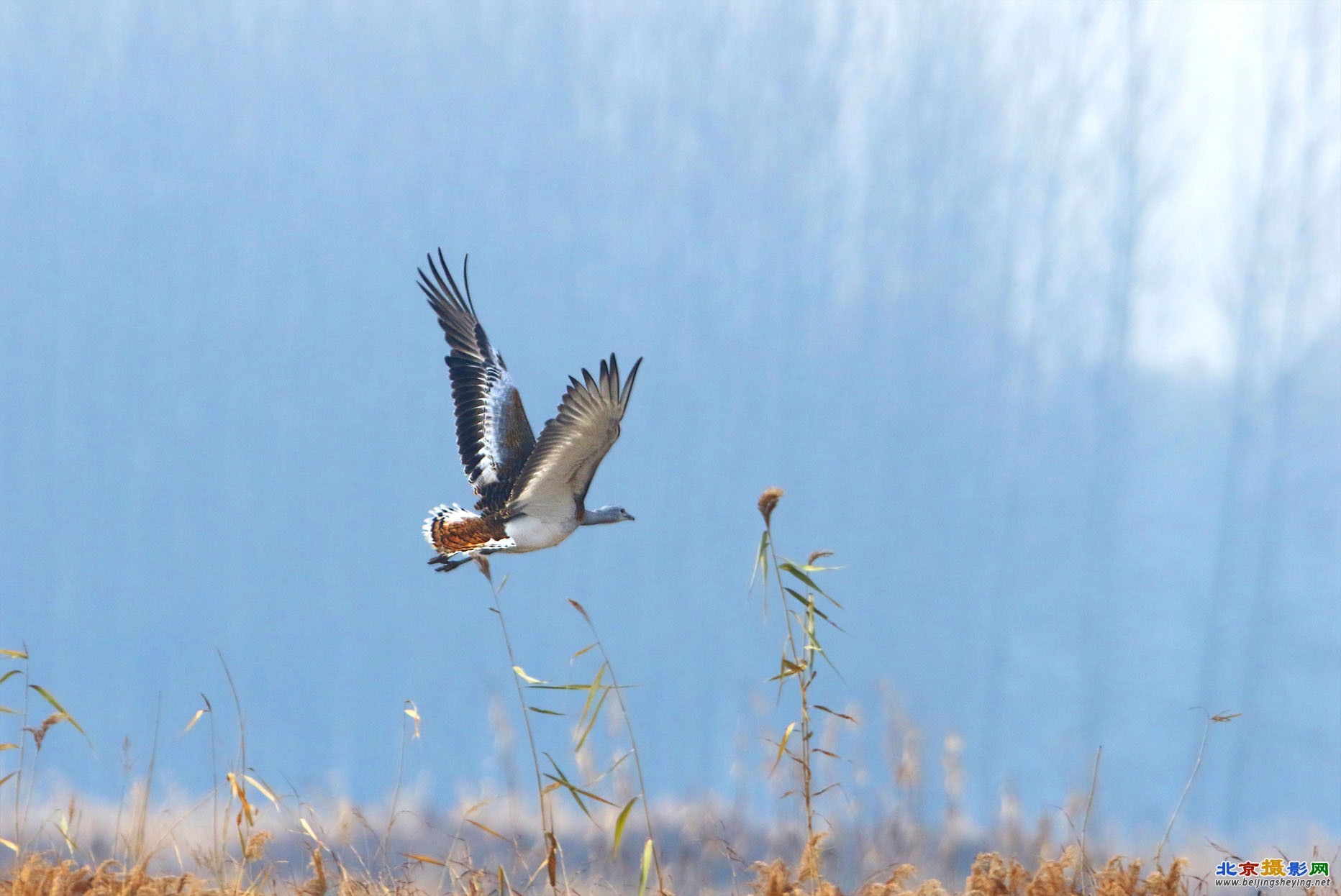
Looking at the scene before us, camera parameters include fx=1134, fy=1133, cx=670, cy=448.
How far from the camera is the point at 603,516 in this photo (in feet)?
17.6

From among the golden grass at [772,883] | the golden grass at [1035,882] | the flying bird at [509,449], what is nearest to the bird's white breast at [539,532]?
the flying bird at [509,449]

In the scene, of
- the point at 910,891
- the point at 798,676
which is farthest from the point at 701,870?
the point at 798,676

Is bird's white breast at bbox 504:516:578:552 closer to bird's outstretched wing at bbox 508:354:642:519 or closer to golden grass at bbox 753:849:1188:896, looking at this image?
bird's outstretched wing at bbox 508:354:642:519

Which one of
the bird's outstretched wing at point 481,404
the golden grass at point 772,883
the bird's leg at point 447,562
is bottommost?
the golden grass at point 772,883

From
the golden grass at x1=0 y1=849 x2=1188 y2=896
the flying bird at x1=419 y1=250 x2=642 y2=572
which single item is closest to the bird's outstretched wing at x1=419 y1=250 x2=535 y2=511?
the flying bird at x1=419 y1=250 x2=642 y2=572

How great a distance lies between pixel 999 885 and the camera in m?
3.26

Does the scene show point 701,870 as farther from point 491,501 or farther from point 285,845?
point 285,845

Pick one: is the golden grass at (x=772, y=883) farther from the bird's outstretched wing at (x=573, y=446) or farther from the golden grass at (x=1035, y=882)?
the bird's outstretched wing at (x=573, y=446)

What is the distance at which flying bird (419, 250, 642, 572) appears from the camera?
181 inches

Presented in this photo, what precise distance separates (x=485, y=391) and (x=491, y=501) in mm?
829

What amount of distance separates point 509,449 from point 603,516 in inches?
25.5

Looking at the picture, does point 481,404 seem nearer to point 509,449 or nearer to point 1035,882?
point 509,449

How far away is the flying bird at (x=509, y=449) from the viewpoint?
15.1 feet

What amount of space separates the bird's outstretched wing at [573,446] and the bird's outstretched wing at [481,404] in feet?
0.87
